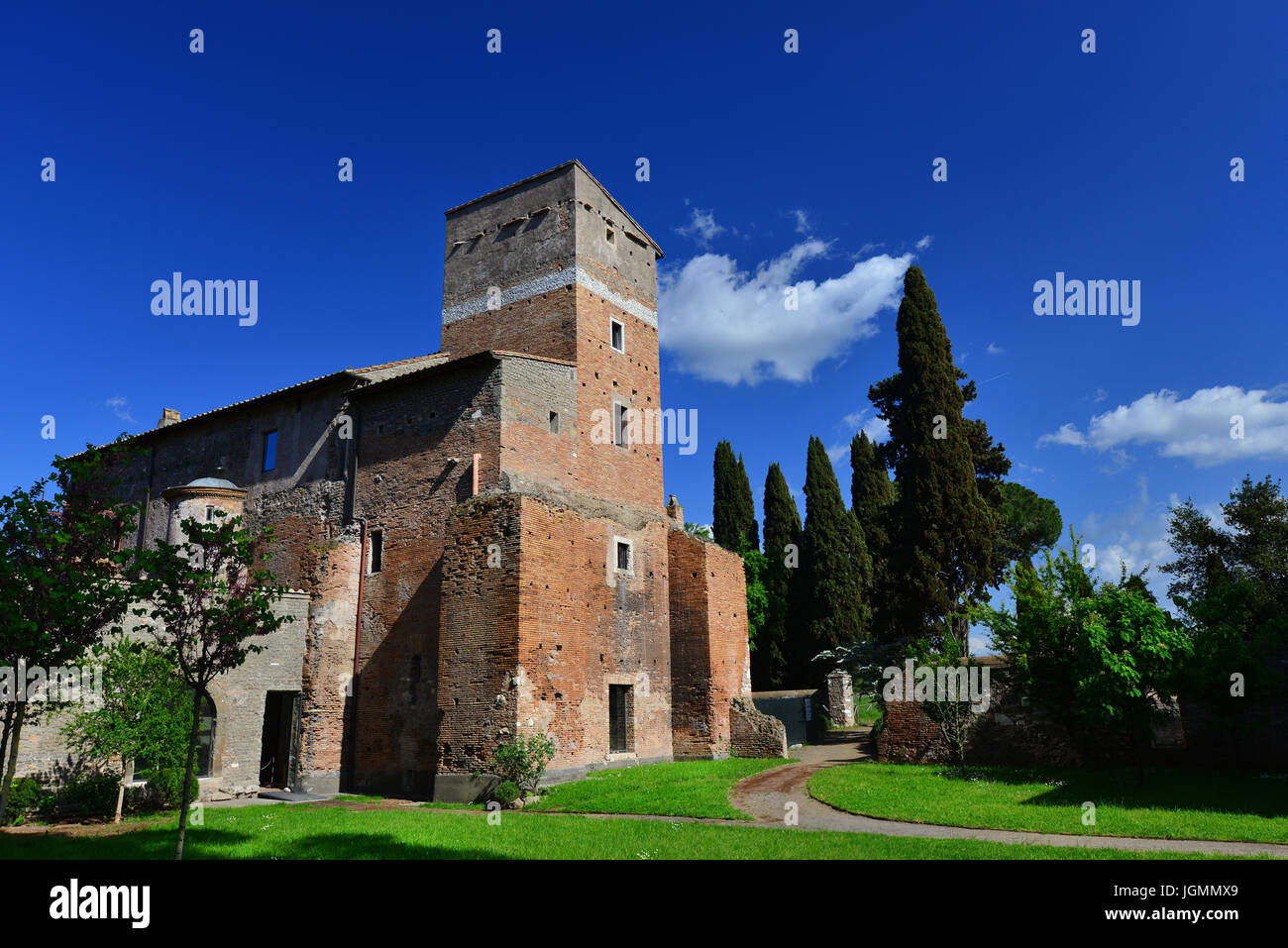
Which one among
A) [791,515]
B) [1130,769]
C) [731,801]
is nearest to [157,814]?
[731,801]

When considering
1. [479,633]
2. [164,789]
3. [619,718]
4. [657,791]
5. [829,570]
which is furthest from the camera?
[829,570]

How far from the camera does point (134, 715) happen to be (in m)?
15.7

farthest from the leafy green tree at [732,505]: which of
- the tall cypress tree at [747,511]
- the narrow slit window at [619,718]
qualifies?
the narrow slit window at [619,718]

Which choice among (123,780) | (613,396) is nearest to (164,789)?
(123,780)

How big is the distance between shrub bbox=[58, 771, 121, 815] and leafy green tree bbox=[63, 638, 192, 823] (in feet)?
0.71

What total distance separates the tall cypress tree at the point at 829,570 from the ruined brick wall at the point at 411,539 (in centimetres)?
2279

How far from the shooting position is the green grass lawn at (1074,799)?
11086 millimetres

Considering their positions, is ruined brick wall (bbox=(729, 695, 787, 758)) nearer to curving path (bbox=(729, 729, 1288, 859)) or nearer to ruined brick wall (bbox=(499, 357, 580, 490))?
curving path (bbox=(729, 729, 1288, 859))

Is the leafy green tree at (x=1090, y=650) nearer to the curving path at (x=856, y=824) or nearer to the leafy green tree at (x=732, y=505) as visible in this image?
the curving path at (x=856, y=824)

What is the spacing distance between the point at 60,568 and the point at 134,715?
240 inches

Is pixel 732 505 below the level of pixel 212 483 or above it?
above

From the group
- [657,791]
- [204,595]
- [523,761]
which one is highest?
[204,595]

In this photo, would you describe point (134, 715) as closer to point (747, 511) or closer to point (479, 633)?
point (479, 633)
